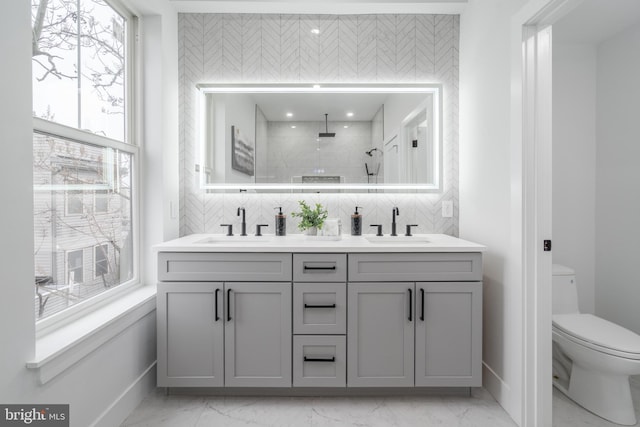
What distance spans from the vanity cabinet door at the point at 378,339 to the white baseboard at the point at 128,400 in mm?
1196

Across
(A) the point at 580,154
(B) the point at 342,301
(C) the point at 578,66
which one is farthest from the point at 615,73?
(B) the point at 342,301

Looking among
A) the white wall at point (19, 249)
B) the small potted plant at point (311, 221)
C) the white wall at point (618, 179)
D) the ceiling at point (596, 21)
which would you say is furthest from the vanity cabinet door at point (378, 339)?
the ceiling at point (596, 21)

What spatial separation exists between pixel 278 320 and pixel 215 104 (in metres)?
1.64

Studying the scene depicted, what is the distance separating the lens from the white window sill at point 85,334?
119 centimetres

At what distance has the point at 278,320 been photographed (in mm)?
1792

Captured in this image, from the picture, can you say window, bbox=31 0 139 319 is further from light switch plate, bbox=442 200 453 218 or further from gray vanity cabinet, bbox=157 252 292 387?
light switch plate, bbox=442 200 453 218

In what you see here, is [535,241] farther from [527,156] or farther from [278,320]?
[278,320]

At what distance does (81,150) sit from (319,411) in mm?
1847

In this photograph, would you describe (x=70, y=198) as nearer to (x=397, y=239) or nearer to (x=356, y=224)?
(x=356, y=224)

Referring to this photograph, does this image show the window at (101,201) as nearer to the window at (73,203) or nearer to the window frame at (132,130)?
the window at (73,203)

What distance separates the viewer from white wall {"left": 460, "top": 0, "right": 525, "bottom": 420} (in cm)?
172

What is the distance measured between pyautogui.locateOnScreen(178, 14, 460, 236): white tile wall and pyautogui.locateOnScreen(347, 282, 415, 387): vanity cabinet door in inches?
28.7

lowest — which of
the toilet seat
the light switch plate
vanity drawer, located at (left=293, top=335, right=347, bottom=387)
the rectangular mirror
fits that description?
vanity drawer, located at (left=293, top=335, right=347, bottom=387)

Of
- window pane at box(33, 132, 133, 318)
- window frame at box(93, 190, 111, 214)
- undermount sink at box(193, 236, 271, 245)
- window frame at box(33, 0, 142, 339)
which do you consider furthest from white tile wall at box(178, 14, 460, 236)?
window frame at box(93, 190, 111, 214)
